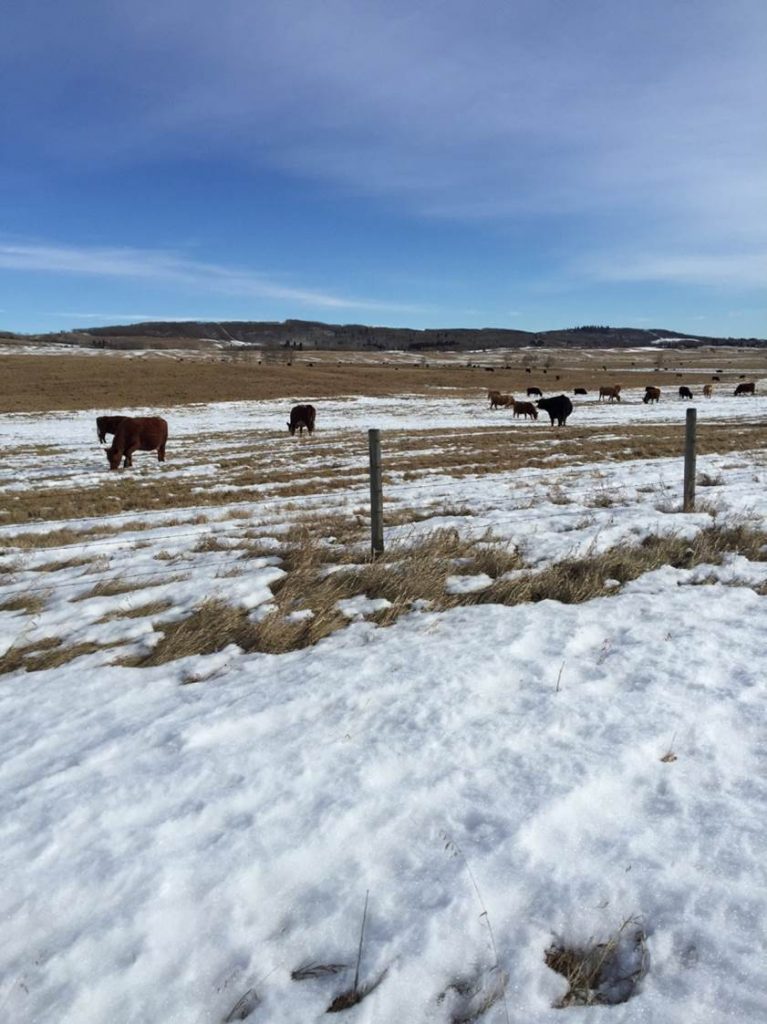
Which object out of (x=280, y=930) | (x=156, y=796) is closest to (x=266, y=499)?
(x=156, y=796)

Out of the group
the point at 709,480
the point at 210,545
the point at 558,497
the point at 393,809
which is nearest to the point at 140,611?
the point at 210,545

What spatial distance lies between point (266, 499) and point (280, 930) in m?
10.3

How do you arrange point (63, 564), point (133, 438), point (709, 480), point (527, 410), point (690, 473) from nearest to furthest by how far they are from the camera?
point (63, 564)
point (690, 473)
point (709, 480)
point (133, 438)
point (527, 410)

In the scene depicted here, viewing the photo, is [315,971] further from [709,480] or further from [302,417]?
[302,417]

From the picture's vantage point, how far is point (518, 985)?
200 centimetres

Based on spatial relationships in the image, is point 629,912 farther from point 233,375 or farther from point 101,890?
point 233,375

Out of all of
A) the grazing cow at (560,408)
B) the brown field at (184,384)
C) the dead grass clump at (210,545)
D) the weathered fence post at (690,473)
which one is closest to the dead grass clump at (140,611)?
the dead grass clump at (210,545)

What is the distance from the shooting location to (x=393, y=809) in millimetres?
2758

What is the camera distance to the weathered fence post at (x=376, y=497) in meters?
6.52

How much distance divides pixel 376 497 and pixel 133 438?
13.2 metres

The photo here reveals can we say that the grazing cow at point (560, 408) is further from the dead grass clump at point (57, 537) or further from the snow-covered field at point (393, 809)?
the snow-covered field at point (393, 809)

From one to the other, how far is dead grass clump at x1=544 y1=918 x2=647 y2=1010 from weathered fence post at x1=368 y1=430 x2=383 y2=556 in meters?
4.66

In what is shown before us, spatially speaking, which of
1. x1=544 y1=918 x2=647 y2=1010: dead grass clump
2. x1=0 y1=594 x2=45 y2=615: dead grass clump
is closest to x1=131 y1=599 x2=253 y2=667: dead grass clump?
x1=0 y1=594 x2=45 y2=615: dead grass clump

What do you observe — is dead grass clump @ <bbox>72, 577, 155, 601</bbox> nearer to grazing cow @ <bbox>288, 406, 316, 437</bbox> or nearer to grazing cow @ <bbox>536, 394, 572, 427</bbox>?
grazing cow @ <bbox>288, 406, 316, 437</bbox>
